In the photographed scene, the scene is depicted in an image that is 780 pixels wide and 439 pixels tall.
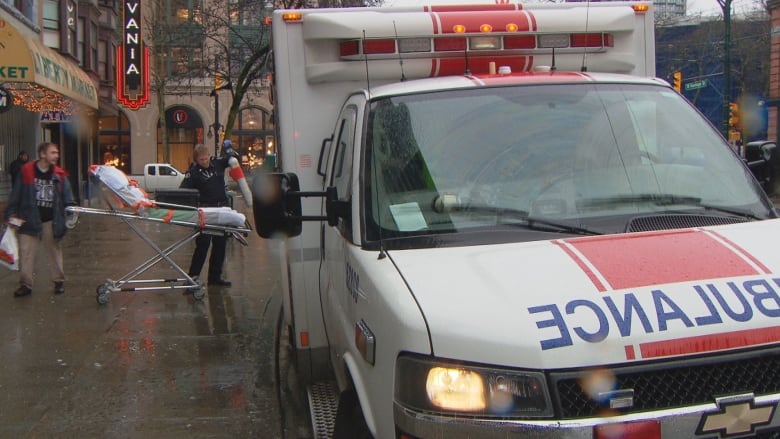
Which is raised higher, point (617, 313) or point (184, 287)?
point (617, 313)

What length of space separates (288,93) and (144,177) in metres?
33.2

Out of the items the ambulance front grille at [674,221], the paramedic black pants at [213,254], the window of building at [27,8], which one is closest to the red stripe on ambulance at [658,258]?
the ambulance front grille at [674,221]

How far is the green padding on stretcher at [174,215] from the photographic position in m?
7.80

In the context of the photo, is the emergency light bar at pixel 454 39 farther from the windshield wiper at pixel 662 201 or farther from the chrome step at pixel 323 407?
the chrome step at pixel 323 407

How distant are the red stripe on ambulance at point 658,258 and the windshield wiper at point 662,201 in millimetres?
368

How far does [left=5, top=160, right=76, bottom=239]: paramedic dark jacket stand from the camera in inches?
329

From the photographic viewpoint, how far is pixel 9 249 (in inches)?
328

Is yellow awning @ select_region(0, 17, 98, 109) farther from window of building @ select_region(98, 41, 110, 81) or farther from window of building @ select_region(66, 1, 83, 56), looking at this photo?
window of building @ select_region(98, 41, 110, 81)

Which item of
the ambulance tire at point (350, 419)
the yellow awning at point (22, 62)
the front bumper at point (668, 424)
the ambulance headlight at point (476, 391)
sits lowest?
the ambulance tire at point (350, 419)

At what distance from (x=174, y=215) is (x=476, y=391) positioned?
6107mm

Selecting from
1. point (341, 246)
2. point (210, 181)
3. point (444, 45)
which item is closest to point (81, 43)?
point (210, 181)

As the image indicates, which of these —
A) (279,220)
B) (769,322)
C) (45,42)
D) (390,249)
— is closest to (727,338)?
(769,322)

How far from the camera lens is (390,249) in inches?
122

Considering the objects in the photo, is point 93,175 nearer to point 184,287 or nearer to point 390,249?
point 184,287
